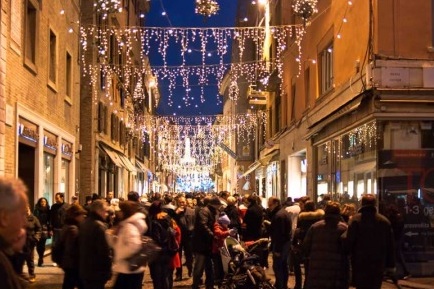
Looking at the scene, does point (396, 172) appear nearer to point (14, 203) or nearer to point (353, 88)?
point (353, 88)

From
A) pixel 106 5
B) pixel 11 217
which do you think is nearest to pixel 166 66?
pixel 106 5

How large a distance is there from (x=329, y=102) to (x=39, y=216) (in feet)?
28.1

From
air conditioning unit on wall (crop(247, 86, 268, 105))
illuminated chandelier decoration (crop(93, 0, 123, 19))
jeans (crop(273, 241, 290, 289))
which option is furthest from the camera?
air conditioning unit on wall (crop(247, 86, 268, 105))

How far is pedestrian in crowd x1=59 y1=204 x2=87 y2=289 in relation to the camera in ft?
29.6

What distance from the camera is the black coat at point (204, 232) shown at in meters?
12.1

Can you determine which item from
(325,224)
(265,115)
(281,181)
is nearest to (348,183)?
(325,224)

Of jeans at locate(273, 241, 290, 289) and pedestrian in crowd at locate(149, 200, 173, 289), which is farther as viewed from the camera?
jeans at locate(273, 241, 290, 289)

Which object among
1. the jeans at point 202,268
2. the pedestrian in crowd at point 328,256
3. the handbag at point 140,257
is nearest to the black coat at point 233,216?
the jeans at point 202,268

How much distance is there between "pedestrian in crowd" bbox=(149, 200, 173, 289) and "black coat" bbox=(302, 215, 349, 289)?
2876 millimetres

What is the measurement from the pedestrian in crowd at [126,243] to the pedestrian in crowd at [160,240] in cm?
200

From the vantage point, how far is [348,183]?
1786cm

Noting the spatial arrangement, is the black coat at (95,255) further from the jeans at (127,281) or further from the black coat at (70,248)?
the black coat at (70,248)

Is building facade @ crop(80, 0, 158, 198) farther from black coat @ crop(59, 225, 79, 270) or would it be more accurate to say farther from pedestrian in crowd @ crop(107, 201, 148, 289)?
pedestrian in crowd @ crop(107, 201, 148, 289)

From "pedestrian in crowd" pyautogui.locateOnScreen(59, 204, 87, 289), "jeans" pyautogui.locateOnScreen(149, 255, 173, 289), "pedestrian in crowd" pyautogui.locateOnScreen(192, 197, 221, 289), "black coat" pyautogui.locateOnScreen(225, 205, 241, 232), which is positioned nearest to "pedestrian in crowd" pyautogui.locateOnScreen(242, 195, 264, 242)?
→ "black coat" pyautogui.locateOnScreen(225, 205, 241, 232)
